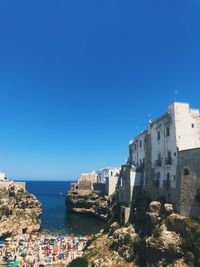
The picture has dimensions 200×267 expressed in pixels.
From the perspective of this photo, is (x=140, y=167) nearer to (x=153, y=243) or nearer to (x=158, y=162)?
(x=158, y=162)

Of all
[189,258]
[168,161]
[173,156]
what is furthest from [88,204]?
[189,258]

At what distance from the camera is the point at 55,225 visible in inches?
3364

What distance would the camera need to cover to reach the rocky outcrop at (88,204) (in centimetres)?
9294

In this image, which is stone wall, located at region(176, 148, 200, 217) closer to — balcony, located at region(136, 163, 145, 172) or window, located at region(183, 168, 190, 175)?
window, located at region(183, 168, 190, 175)

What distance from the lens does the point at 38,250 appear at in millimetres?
56719

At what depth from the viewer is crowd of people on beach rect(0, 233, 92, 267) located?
163ft

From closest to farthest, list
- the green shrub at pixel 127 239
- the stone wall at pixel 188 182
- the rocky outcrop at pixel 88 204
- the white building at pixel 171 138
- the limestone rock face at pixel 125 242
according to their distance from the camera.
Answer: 1. the stone wall at pixel 188 182
2. the limestone rock face at pixel 125 242
3. the green shrub at pixel 127 239
4. the white building at pixel 171 138
5. the rocky outcrop at pixel 88 204

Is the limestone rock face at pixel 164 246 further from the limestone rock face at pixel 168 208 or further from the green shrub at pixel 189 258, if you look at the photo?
the limestone rock face at pixel 168 208

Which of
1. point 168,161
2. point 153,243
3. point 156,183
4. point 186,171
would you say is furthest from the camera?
point 156,183

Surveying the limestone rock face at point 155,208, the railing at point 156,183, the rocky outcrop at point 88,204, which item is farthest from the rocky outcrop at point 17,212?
the limestone rock face at point 155,208

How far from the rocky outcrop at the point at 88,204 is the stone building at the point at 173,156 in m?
39.5

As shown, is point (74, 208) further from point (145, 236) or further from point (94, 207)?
point (145, 236)

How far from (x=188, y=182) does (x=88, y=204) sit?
218 ft

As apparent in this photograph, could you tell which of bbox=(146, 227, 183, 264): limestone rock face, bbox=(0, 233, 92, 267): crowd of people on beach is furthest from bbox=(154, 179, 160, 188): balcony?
bbox=(0, 233, 92, 267): crowd of people on beach
